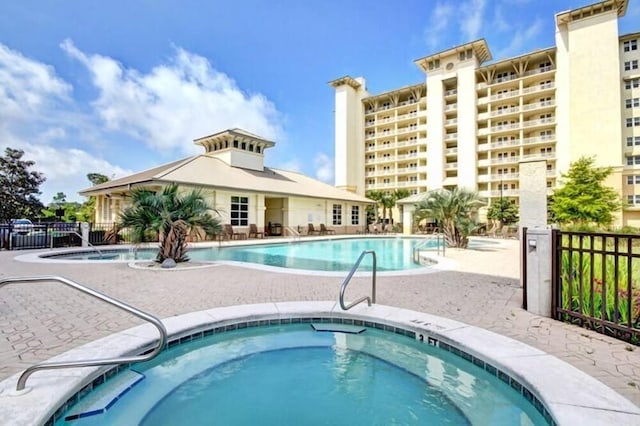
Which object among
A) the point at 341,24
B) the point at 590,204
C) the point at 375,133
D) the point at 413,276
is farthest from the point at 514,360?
the point at 375,133

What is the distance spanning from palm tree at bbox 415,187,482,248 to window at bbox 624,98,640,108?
109 ft

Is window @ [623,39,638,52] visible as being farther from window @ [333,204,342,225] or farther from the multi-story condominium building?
window @ [333,204,342,225]

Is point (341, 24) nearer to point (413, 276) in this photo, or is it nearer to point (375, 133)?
point (413, 276)

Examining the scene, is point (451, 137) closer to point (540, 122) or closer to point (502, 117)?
point (502, 117)

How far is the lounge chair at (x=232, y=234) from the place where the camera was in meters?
20.5

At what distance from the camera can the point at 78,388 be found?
2.96m

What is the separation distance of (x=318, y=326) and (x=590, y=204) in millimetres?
35119

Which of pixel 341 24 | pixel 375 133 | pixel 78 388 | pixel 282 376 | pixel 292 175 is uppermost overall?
pixel 375 133

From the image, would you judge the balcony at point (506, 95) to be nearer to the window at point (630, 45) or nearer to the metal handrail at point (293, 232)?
the window at point (630, 45)

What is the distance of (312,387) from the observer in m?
3.53

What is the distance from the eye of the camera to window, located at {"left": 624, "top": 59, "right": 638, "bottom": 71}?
35.7 m

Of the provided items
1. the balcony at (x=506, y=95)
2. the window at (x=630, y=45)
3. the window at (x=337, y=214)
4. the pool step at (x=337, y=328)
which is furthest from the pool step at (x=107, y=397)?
the window at (x=630, y=45)

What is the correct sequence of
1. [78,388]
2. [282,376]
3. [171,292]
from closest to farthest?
[78,388] < [282,376] < [171,292]

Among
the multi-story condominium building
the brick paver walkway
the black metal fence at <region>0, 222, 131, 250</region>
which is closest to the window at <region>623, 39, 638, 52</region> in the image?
the multi-story condominium building
